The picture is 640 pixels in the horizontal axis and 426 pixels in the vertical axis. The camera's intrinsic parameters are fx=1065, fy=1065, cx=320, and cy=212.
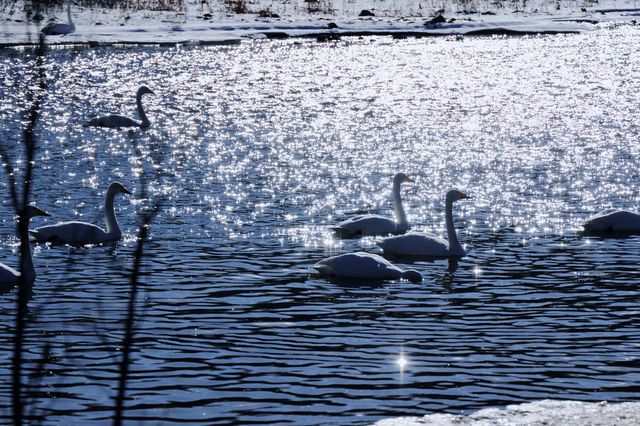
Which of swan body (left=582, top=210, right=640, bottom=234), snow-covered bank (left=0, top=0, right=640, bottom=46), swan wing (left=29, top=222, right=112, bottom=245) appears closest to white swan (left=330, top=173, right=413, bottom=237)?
swan body (left=582, top=210, right=640, bottom=234)

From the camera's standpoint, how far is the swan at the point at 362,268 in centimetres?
1380

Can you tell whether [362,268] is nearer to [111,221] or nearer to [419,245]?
[419,245]

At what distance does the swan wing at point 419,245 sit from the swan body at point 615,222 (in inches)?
107

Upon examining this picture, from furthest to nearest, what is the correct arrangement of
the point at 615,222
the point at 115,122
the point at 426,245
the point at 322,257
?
the point at 115,122 < the point at 615,222 < the point at 426,245 < the point at 322,257

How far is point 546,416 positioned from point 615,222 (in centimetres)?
899

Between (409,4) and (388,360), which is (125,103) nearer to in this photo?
(388,360)

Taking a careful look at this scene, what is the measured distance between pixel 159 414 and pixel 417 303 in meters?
4.70

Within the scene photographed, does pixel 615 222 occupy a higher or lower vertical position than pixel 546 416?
lower

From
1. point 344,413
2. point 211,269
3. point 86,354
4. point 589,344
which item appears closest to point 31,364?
point 86,354

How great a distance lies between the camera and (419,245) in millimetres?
15406

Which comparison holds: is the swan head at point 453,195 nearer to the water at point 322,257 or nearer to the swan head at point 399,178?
the water at point 322,257

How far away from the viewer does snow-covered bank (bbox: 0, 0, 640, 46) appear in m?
55.8

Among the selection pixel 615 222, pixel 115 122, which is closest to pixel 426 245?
pixel 615 222

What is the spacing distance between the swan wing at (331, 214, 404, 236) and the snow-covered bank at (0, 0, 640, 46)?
38272 mm
